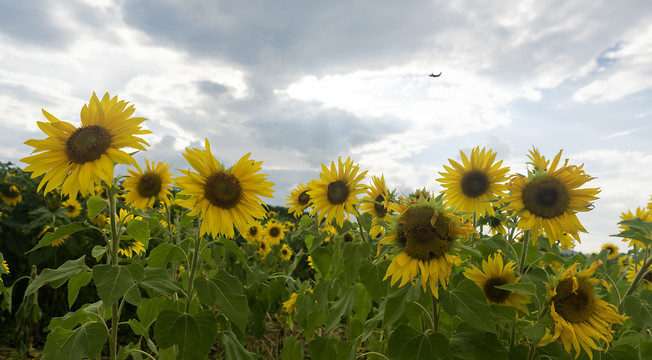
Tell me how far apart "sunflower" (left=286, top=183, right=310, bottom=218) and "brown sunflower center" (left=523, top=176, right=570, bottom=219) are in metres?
2.16

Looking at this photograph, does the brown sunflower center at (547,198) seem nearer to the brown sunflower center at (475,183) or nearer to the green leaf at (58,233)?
the brown sunflower center at (475,183)

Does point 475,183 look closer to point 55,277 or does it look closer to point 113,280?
point 113,280

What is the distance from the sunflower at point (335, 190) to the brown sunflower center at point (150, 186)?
134 centimetres

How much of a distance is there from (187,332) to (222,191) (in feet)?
2.46

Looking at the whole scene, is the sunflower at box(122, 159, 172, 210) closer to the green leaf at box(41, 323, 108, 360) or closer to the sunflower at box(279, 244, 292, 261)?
the green leaf at box(41, 323, 108, 360)

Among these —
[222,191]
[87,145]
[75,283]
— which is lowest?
[75,283]

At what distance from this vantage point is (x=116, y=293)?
1.80 m

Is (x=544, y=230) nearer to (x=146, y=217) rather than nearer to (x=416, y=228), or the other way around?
(x=416, y=228)

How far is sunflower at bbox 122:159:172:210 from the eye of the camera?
135 inches

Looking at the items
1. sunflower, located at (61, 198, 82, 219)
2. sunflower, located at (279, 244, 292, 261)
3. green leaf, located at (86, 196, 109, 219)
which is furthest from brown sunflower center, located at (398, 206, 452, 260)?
sunflower, located at (61, 198, 82, 219)

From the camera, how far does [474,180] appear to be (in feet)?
9.47

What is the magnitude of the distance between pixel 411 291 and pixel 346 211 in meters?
1.16

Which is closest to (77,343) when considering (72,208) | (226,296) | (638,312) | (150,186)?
(226,296)

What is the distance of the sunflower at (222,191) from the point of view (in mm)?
2244
